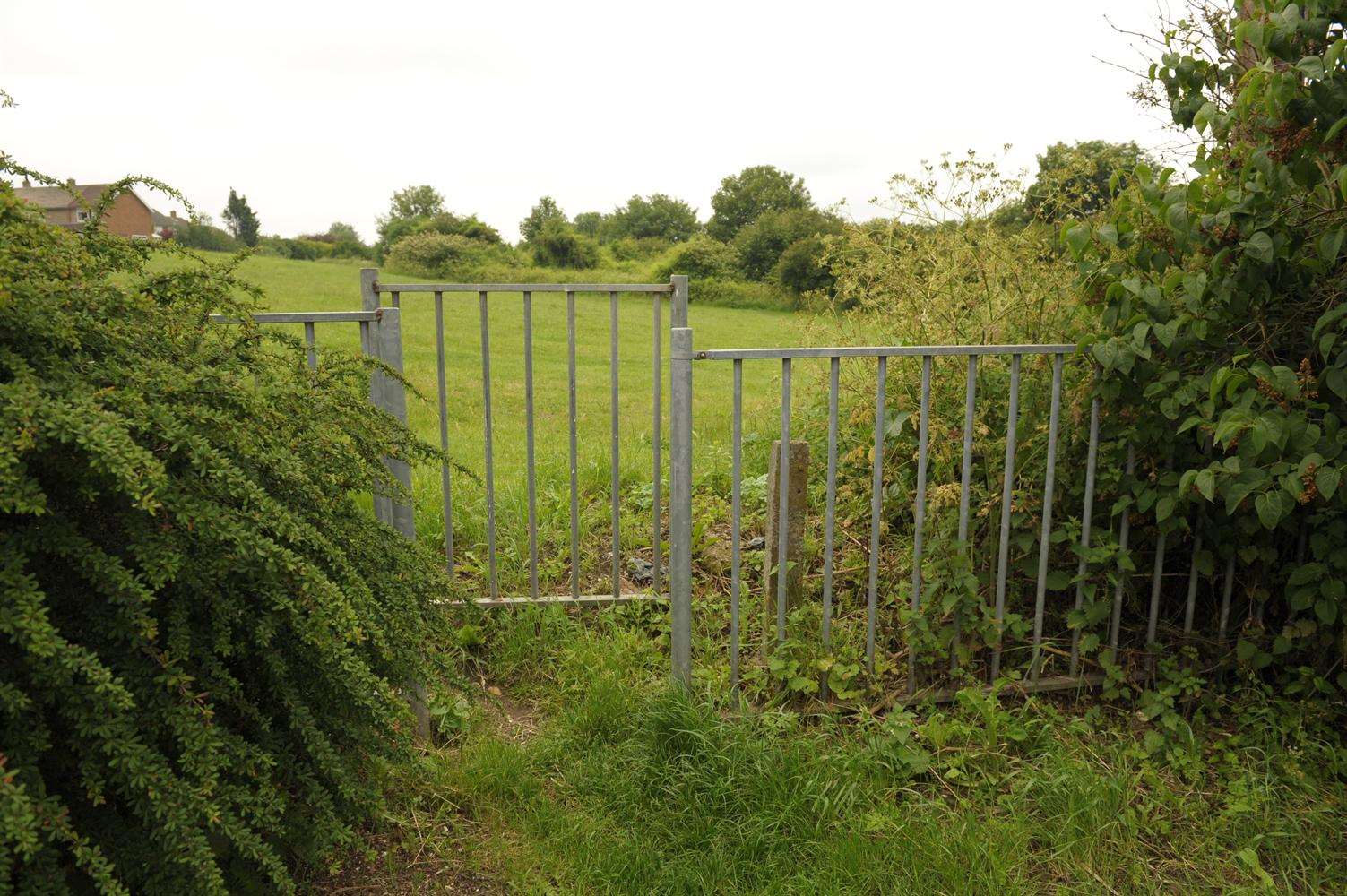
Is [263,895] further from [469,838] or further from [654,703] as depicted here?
[654,703]

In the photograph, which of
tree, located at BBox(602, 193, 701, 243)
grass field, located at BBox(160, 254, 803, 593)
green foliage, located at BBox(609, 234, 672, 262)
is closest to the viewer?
grass field, located at BBox(160, 254, 803, 593)

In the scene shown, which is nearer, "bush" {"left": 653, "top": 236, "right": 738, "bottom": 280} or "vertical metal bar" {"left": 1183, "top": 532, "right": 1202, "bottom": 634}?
"vertical metal bar" {"left": 1183, "top": 532, "right": 1202, "bottom": 634}

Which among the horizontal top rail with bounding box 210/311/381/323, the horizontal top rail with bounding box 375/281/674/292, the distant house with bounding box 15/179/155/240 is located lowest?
the horizontal top rail with bounding box 210/311/381/323

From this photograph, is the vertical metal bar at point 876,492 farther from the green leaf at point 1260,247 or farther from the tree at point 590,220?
the tree at point 590,220

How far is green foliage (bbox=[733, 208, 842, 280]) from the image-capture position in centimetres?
2662

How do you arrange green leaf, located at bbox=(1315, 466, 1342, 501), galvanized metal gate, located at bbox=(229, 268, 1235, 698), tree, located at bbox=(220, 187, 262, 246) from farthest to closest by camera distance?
tree, located at bbox=(220, 187, 262, 246), galvanized metal gate, located at bbox=(229, 268, 1235, 698), green leaf, located at bbox=(1315, 466, 1342, 501)

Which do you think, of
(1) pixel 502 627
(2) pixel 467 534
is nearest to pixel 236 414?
(1) pixel 502 627

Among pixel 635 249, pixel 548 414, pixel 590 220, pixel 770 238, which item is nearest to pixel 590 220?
pixel 590 220

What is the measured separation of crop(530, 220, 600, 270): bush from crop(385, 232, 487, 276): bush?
2207mm

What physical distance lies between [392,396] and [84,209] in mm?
1059

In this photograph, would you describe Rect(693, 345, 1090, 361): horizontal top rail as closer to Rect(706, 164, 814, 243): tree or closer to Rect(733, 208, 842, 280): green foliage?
Rect(733, 208, 842, 280): green foliage

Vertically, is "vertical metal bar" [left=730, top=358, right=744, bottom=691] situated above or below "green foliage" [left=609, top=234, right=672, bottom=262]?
below

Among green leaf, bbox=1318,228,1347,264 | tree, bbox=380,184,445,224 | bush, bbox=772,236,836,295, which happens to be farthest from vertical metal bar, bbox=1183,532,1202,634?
tree, bbox=380,184,445,224

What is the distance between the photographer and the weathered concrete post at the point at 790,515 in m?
3.44
